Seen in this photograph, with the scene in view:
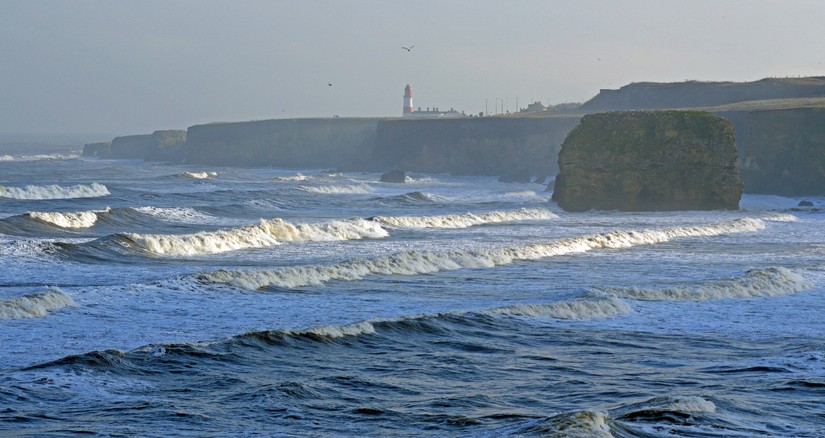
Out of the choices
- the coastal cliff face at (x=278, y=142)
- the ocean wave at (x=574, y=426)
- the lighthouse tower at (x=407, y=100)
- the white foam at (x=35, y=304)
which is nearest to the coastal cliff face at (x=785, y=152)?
the white foam at (x=35, y=304)

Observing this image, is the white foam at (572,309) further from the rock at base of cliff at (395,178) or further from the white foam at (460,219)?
the rock at base of cliff at (395,178)

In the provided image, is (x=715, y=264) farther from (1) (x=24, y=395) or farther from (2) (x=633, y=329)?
(1) (x=24, y=395)

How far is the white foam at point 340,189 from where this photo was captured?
6153cm

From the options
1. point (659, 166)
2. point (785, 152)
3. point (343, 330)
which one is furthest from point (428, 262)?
point (785, 152)

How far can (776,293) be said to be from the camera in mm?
21062

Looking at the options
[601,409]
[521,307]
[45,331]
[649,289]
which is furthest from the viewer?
[649,289]

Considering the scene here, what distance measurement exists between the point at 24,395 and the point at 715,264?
17942 millimetres

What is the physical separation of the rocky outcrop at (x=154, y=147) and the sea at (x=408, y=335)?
107m

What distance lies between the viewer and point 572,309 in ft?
59.2

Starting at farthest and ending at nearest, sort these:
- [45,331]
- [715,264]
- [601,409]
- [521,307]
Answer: [715,264]
[521,307]
[45,331]
[601,409]

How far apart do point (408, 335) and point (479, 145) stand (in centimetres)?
7637

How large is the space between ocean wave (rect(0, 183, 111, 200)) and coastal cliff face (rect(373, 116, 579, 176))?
36216 millimetres

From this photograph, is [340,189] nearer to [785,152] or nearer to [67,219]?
[785,152]

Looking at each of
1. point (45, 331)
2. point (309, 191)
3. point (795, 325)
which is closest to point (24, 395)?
point (45, 331)
